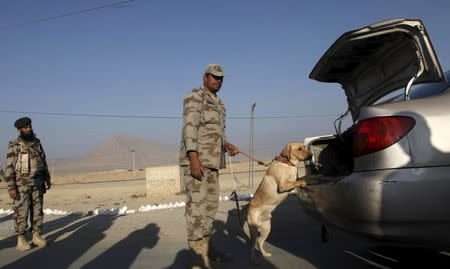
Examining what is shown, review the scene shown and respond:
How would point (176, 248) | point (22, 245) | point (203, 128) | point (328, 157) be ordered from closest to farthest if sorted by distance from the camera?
point (203, 128), point (328, 157), point (176, 248), point (22, 245)

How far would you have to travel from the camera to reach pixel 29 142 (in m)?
5.07

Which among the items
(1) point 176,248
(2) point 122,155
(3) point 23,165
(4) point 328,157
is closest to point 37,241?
(3) point 23,165

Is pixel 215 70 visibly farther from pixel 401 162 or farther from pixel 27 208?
pixel 27 208

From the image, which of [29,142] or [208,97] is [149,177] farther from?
[208,97]

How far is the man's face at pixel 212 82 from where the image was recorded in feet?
11.5

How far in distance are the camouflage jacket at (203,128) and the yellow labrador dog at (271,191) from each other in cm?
63

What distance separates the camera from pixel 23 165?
→ 4.85 meters

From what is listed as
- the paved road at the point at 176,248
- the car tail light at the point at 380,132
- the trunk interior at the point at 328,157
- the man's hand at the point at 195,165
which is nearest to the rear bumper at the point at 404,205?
the car tail light at the point at 380,132

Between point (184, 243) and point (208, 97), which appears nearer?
point (208, 97)

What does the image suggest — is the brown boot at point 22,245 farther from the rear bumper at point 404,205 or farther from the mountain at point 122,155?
the mountain at point 122,155

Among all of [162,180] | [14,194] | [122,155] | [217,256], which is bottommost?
[122,155]

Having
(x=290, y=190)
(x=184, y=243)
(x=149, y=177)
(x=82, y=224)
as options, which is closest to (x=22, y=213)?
(x=82, y=224)

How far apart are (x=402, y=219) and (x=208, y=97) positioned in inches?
81.6

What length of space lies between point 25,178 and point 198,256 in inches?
120
